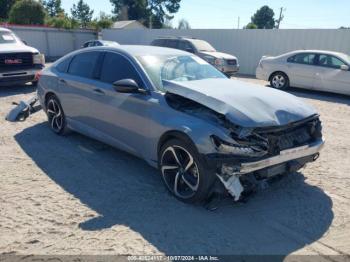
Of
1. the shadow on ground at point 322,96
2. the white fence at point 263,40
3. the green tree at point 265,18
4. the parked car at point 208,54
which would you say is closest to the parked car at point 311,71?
the shadow on ground at point 322,96

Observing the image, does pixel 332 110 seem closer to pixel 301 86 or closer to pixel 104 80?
pixel 301 86

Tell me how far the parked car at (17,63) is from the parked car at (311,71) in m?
8.22

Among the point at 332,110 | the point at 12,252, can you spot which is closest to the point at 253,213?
the point at 12,252

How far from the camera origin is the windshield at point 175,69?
4.70 m

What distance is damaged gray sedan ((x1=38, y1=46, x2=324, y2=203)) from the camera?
367 cm

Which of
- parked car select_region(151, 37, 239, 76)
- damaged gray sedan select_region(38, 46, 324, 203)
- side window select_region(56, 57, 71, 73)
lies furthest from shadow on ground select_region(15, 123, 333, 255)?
parked car select_region(151, 37, 239, 76)

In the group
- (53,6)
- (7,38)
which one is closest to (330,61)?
(7,38)

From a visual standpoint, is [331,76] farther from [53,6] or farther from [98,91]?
[53,6]

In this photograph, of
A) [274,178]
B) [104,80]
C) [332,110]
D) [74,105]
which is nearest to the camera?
[274,178]

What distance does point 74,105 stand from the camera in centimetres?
588

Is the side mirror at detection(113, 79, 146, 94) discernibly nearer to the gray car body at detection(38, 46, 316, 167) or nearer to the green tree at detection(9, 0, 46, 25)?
the gray car body at detection(38, 46, 316, 167)

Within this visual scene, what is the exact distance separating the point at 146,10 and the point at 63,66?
192 ft

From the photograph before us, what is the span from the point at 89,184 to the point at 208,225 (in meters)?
1.73

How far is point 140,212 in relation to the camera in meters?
3.86
